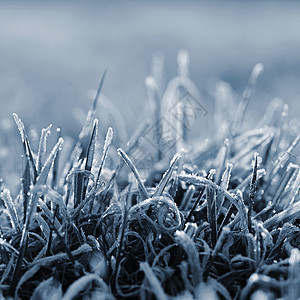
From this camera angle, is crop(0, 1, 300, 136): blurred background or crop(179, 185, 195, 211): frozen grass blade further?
crop(0, 1, 300, 136): blurred background

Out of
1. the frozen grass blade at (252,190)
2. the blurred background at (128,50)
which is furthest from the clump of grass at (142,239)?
the blurred background at (128,50)

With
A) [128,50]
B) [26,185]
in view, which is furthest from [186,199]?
[128,50]

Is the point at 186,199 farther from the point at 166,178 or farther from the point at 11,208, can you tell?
the point at 11,208

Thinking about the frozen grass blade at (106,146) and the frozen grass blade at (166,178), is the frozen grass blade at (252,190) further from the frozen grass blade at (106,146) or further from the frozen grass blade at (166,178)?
the frozen grass blade at (106,146)

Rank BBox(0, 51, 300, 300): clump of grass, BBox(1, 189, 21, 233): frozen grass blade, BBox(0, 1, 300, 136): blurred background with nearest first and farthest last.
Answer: BBox(0, 51, 300, 300): clump of grass, BBox(1, 189, 21, 233): frozen grass blade, BBox(0, 1, 300, 136): blurred background

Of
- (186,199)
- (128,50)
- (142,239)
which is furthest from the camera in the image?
(128,50)

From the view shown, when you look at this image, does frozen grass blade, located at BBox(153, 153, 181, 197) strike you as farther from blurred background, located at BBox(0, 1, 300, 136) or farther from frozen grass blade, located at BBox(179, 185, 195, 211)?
blurred background, located at BBox(0, 1, 300, 136)

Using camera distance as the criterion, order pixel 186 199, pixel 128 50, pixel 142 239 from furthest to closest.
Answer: pixel 128 50 → pixel 186 199 → pixel 142 239

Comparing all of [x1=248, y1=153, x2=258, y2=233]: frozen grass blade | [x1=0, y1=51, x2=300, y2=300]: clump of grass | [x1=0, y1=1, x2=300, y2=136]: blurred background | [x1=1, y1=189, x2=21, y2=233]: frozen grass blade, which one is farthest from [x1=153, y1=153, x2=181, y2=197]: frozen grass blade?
[x1=0, y1=1, x2=300, y2=136]: blurred background

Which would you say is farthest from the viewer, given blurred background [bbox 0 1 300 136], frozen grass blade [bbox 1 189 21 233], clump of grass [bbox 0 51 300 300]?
blurred background [bbox 0 1 300 136]
